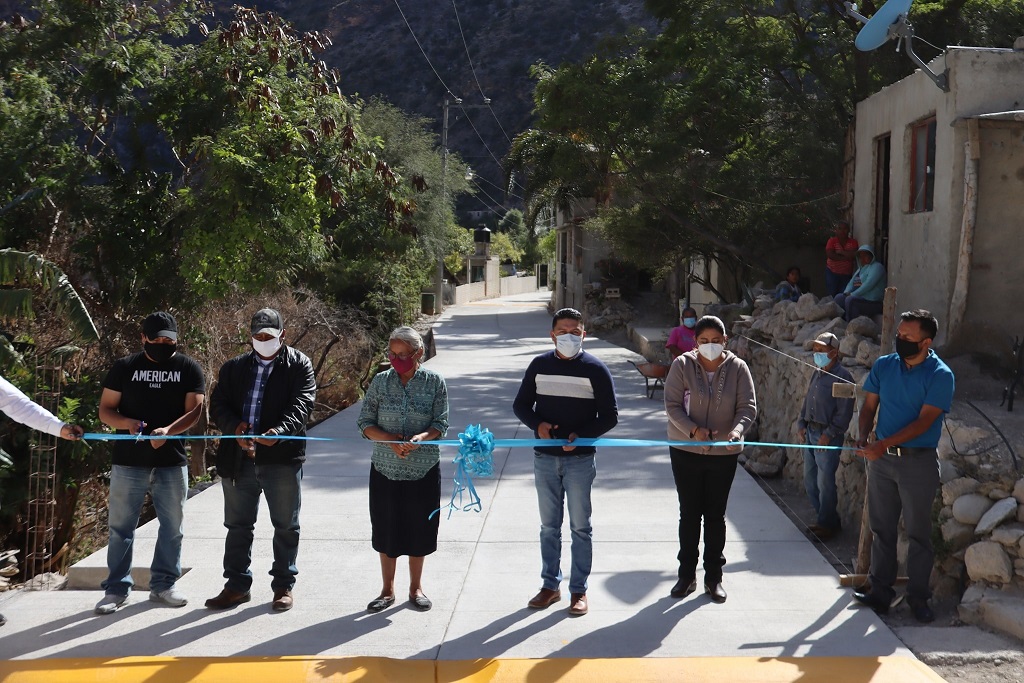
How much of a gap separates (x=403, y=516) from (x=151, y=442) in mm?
1627

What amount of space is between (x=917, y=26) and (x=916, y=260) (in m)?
8.09

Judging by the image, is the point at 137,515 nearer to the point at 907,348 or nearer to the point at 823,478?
the point at 907,348

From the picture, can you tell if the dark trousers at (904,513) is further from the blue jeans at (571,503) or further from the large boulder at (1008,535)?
the blue jeans at (571,503)

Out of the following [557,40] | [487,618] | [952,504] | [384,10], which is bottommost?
[487,618]

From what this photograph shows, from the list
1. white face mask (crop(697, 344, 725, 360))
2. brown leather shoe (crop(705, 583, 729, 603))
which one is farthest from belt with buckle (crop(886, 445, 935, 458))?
brown leather shoe (crop(705, 583, 729, 603))

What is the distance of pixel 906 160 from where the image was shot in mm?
12547

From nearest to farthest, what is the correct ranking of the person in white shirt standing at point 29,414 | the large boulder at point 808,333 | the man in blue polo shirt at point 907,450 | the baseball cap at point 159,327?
the person in white shirt standing at point 29,414
the man in blue polo shirt at point 907,450
the baseball cap at point 159,327
the large boulder at point 808,333

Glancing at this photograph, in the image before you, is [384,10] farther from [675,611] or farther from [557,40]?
[675,611]

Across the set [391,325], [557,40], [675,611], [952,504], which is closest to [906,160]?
[952,504]

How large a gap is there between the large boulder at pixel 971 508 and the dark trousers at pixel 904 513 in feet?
3.05

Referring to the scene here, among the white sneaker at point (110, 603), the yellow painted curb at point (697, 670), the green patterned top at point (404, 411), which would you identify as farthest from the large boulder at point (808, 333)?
the white sneaker at point (110, 603)

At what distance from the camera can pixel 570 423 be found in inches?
244

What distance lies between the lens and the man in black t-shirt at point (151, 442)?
619 cm

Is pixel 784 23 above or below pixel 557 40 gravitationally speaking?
below
